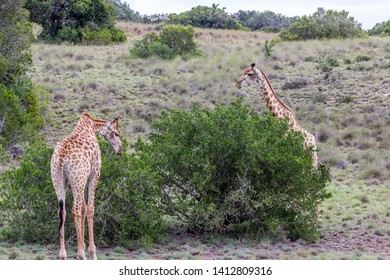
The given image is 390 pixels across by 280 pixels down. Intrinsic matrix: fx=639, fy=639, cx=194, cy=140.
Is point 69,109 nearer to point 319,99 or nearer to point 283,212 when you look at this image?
point 319,99

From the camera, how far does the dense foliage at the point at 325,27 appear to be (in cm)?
3744

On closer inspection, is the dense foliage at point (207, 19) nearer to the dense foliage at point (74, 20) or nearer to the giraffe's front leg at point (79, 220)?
the dense foliage at point (74, 20)

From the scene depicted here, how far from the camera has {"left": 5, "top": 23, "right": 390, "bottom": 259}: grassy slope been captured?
1142 centimetres

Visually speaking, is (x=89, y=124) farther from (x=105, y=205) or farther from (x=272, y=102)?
(x=272, y=102)

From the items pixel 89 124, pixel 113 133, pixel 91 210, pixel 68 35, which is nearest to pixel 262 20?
pixel 68 35

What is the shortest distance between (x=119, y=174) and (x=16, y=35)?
9728 millimetres

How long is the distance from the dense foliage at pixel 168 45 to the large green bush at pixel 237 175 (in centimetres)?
2036

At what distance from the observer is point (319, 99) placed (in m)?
25.1

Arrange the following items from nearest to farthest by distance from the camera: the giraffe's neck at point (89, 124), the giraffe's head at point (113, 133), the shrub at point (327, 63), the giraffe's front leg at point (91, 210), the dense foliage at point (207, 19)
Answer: the giraffe's front leg at point (91, 210) < the giraffe's neck at point (89, 124) < the giraffe's head at point (113, 133) < the shrub at point (327, 63) < the dense foliage at point (207, 19)

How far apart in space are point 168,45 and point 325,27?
10216 millimetres

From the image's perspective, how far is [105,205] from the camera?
10.1 m

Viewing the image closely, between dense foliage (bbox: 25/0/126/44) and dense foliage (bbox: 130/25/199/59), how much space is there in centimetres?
318

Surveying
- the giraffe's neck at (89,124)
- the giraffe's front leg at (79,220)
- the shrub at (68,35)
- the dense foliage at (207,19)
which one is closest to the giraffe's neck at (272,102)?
the giraffe's neck at (89,124)
